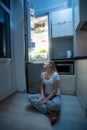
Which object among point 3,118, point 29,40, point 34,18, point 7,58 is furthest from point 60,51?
point 3,118

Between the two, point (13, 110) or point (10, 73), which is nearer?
point (13, 110)

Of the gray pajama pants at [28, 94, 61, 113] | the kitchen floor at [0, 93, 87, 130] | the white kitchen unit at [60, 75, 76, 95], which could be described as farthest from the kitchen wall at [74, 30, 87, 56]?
the gray pajama pants at [28, 94, 61, 113]

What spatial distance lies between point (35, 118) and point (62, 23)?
2.38 metres

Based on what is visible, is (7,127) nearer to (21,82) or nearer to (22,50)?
(21,82)

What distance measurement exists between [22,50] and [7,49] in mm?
400

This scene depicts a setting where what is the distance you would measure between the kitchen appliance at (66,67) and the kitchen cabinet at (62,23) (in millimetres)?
751

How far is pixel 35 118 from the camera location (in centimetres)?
186

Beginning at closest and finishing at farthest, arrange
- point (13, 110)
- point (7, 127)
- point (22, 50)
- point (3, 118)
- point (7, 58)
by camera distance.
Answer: point (7, 127)
point (3, 118)
point (13, 110)
point (7, 58)
point (22, 50)

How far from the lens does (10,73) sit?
3174 mm

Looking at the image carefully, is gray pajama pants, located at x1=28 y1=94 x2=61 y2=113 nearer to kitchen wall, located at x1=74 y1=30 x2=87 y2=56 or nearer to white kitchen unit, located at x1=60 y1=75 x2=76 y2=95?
white kitchen unit, located at x1=60 y1=75 x2=76 y2=95

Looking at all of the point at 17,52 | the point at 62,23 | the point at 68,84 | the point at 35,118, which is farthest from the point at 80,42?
the point at 35,118

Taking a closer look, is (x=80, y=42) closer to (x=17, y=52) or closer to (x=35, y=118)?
(x=17, y=52)

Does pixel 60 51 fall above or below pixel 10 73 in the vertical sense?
above

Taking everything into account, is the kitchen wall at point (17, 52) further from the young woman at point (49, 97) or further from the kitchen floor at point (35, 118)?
the young woman at point (49, 97)
